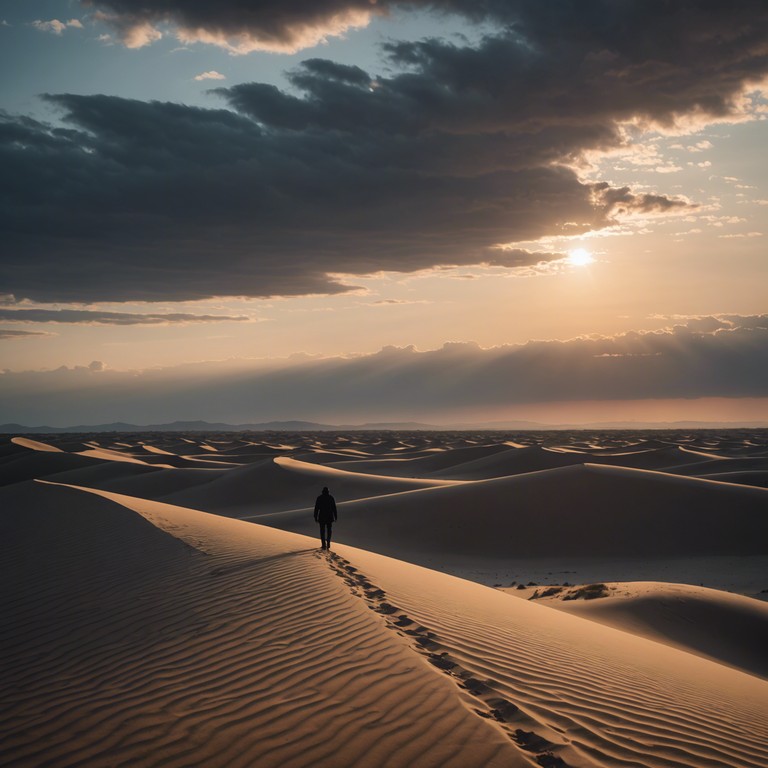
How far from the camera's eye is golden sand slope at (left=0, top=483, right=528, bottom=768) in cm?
524

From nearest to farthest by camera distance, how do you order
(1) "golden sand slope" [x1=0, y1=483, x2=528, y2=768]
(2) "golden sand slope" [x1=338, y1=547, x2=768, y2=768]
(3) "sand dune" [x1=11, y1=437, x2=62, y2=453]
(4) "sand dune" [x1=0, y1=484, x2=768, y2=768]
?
(1) "golden sand slope" [x1=0, y1=483, x2=528, y2=768]
(4) "sand dune" [x1=0, y1=484, x2=768, y2=768]
(2) "golden sand slope" [x1=338, y1=547, x2=768, y2=768]
(3) "sand dune" [x1=11, y1=437, x2=62, y2=453]

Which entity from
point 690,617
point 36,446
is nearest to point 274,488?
point 690,617

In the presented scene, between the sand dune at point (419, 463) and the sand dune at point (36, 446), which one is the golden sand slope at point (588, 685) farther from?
the sand dune at point (36, 446)

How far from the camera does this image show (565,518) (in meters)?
27.8

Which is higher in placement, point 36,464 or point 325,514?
point 325,514

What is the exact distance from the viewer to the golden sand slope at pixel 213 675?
524 cm

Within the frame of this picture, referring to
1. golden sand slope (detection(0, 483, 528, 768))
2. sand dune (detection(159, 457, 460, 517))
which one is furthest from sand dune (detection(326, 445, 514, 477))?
golden sand slope (detection(0, 483, 528, 768))

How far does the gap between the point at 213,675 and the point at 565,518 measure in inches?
900

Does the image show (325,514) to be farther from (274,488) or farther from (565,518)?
(274,488)

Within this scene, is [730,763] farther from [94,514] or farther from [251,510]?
[251,510]

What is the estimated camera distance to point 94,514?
54.8ft

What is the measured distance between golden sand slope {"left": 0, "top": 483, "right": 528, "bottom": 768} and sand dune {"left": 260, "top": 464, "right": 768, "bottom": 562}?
1444 cm

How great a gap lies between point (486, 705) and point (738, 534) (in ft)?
74.5

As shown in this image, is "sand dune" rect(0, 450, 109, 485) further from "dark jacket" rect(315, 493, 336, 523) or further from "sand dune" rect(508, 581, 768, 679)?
"sand dune" rect(508, 581, 768, 679)
